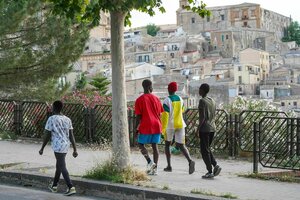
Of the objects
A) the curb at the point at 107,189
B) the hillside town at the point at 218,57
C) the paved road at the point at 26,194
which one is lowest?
the paved road at the point at 26,194

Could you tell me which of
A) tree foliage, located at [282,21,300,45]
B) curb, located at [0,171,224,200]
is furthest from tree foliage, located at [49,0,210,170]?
tree foliage, located at [282,21,300,45]

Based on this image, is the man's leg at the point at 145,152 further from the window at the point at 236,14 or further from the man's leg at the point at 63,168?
the window at the point at 236,14

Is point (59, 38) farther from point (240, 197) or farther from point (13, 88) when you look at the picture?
point (240, 197)

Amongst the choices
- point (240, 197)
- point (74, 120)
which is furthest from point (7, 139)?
point (240, 197)

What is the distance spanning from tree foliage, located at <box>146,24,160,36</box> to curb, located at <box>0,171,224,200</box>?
16760cm

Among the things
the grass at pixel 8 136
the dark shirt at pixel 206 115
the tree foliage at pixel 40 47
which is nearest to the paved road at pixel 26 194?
the dark shirt at pixel 206 115

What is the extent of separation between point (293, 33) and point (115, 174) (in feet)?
546

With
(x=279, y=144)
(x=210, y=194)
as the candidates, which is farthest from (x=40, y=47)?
(x=210, y=194)

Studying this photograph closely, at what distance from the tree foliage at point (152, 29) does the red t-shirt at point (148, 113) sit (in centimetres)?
16764

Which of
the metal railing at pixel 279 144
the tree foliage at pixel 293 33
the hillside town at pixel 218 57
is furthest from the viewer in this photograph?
the tree foliage at pixel 293 33

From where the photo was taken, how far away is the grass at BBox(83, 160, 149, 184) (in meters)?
9.40

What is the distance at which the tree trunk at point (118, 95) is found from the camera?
31.4ft

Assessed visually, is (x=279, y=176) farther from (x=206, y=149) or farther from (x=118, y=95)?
(x=118, y=95)

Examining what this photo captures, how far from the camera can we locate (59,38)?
2248 cm
